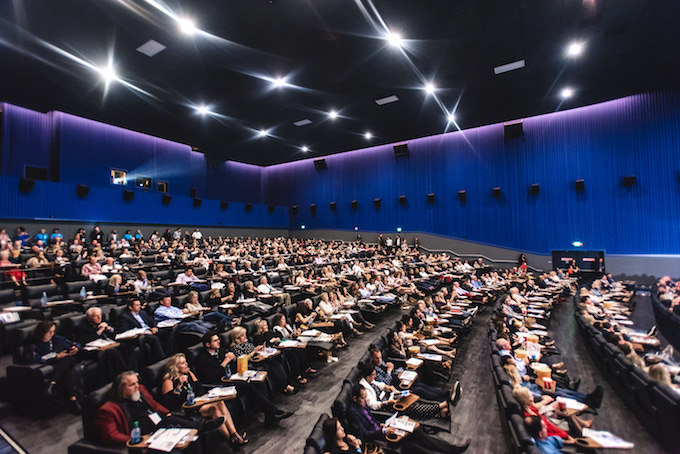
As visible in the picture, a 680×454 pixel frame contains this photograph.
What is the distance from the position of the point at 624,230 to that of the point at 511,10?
11163 mm

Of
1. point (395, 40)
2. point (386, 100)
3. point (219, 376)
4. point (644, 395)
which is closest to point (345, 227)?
point (386, 100)

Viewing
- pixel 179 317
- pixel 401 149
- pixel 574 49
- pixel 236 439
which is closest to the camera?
pixel 236 439

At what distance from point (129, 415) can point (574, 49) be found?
1300 cm

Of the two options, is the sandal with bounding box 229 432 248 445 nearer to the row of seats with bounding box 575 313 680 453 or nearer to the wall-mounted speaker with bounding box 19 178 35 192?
the row of seats with bounding box 575 313 680 453

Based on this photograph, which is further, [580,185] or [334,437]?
[580,185]

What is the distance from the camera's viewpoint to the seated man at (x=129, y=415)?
269 cm

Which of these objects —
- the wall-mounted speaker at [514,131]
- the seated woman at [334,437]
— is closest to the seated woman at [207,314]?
the seated woman at [334,437]

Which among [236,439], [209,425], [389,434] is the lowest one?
[236,439]

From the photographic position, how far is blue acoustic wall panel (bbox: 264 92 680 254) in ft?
44.9

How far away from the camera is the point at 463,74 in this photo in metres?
11.4

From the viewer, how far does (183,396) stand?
343 centimetres

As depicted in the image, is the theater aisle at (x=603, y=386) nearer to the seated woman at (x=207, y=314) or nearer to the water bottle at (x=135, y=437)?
the water bottle at (x=135, y=437)

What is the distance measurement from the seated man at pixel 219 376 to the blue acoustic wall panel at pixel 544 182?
15.5 meters

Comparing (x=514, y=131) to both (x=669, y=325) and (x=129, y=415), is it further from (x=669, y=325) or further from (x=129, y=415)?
(x=129, y=415)
